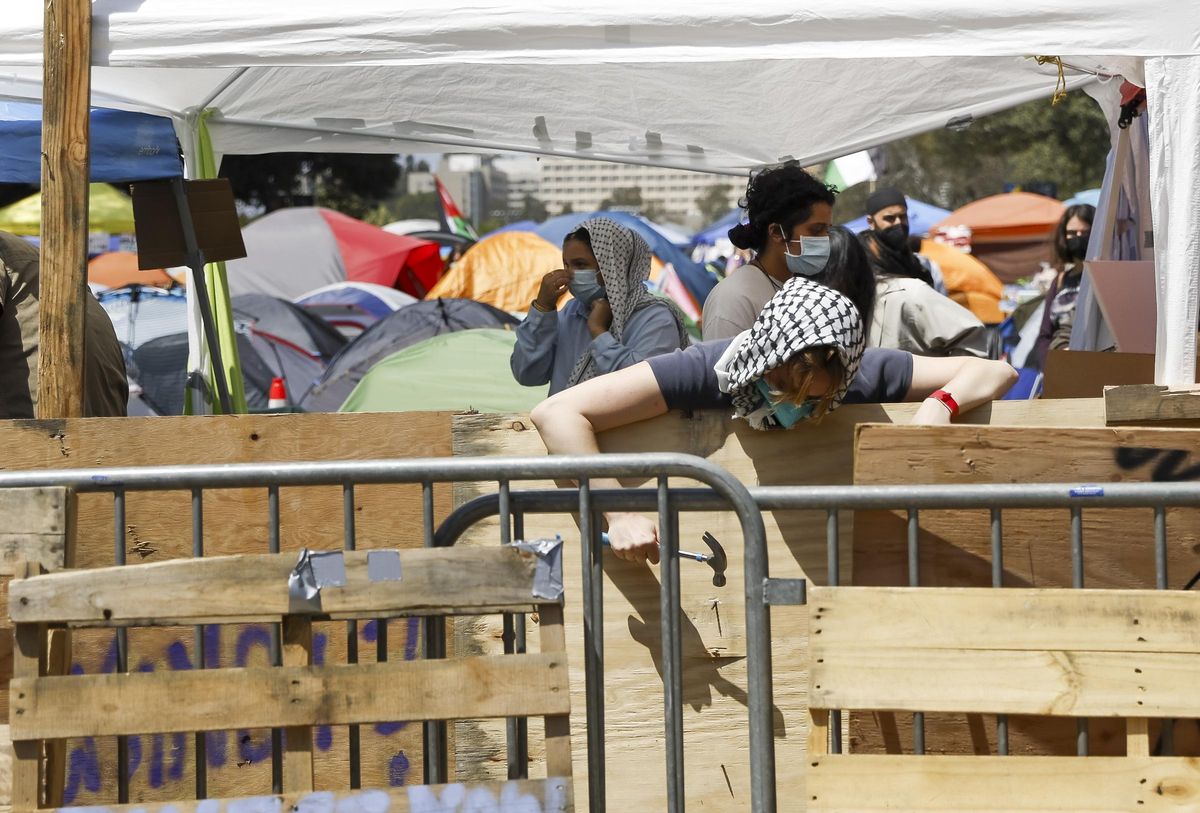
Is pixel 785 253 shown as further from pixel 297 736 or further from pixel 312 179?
pixel 312 179

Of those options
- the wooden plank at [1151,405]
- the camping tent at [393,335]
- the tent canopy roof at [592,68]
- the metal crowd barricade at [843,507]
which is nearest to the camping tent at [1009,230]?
the camping tent at [393,335]

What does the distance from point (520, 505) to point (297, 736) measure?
720 millimetres

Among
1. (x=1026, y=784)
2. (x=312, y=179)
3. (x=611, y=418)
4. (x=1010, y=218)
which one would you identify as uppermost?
(x=312, y=179)

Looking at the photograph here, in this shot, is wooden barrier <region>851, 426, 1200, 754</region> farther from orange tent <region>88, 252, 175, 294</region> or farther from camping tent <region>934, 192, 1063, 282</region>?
camping tent <region>934, 192, 1063, 282</region>

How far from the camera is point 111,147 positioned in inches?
226

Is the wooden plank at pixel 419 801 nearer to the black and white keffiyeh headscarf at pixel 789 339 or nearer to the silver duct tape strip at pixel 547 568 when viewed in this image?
the silver duct tape strip at pixel 547 568

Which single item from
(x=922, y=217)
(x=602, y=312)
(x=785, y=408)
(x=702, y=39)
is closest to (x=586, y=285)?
(x=602, y=312)

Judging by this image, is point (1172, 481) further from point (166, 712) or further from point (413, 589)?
point (166, 712)

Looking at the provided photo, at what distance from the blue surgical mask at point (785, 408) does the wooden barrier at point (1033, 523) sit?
178mm

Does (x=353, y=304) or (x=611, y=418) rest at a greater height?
(x=353, y=304)

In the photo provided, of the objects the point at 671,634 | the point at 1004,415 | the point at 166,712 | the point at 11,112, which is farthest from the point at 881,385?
the point at 11,112

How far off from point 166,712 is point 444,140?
212 inches

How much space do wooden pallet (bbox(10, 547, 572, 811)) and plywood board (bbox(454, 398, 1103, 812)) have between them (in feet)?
2.00

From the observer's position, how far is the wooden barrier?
321cm
